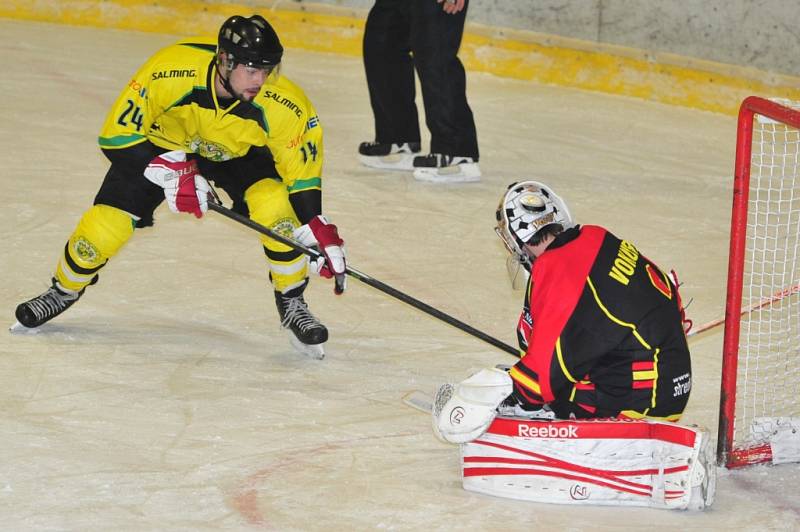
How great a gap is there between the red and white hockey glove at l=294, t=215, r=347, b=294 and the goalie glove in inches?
35.1

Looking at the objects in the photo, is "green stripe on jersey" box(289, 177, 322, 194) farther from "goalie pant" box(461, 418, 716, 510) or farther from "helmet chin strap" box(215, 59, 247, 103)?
"goalie pant" box(461, 418, 716, 510)

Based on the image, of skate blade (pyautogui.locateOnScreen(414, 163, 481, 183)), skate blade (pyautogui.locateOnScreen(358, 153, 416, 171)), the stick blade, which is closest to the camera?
the stick blade

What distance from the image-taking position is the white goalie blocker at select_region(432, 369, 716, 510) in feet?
9.14

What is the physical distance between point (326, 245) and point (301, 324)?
0.97 ft

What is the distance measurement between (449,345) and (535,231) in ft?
3.74

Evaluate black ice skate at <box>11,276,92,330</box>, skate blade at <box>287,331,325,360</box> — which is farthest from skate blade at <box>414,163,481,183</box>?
black ice skate at <box>11,276,92,330</box>

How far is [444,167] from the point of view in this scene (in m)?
5.77

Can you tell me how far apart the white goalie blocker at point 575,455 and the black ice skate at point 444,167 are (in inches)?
114

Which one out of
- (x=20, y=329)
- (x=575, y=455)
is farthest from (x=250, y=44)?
(x=575, y=455)

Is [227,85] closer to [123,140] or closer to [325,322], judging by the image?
[123,140]

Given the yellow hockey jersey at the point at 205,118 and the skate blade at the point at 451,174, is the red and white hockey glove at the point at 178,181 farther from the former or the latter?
the skate blade at the point at 451,174

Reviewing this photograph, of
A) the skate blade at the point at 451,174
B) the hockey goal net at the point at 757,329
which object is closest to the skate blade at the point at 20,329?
the hockey goal net at the point at 757,329

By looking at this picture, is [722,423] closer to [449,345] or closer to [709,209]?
[449,345]

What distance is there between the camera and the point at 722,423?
10.3 ft
